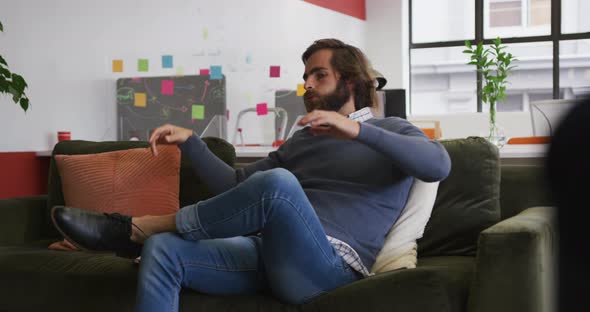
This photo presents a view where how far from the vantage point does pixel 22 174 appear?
398 centimetres

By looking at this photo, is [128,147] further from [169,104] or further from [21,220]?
[169,104]

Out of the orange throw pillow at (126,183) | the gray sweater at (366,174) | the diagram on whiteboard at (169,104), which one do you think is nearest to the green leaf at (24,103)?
the orange throw pillow at (126,183)

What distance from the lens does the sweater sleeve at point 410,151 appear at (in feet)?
6.17

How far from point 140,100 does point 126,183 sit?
225 cm

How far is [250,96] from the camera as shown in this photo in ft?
20.5

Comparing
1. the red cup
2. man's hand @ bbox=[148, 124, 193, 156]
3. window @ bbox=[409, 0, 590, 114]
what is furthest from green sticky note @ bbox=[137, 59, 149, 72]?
window @ bbox=[409, 0, 590, 114]

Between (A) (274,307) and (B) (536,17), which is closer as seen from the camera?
(A) (274,307)

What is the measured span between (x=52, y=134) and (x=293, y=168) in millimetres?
2400

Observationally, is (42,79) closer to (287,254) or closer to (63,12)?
(63,12)

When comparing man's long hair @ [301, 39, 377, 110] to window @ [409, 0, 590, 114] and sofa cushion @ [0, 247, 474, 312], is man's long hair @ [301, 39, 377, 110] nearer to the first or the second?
sofa cushion @ [0, 247, 474, 312]

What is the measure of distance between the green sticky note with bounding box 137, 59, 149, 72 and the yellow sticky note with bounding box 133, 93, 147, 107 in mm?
243

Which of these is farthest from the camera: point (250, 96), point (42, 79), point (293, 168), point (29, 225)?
point (250, 96)

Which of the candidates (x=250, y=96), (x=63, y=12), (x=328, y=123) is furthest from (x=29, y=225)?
(x=250, y=96)

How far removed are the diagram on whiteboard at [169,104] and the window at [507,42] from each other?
4081 mm
